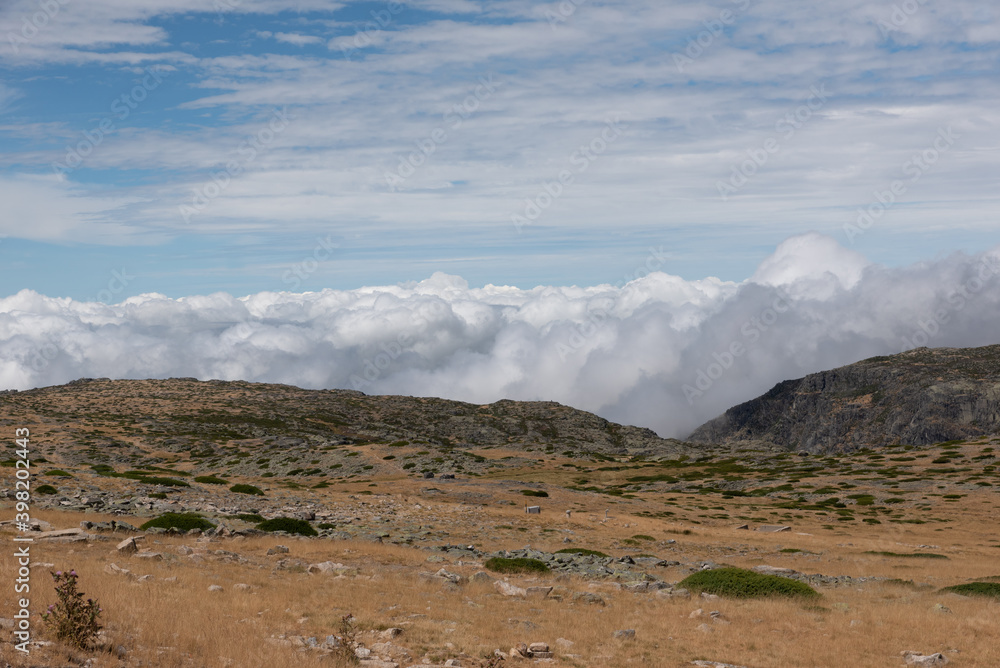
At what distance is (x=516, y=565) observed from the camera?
1057 inches

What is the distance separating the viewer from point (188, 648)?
12766mm

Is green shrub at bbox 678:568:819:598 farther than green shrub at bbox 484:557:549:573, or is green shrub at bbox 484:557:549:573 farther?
green shrub at bbox 484:557:549:573

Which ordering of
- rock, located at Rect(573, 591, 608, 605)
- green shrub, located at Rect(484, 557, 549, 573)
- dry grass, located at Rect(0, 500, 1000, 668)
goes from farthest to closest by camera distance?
1. green shrub, located at Rect(484, 557, 549, 573)
2. rock, located at Rect(573, 591, 608, 605)
3. dry grass, located at Rect(0, 500, 1000, 668)

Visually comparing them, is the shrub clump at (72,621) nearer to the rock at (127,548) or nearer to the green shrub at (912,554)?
the rock at (127,548)

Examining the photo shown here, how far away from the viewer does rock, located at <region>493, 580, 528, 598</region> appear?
71.0 feet

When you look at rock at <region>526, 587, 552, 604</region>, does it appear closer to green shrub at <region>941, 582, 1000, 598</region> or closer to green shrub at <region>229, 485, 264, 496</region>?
green shrub at <region>941, 582, 1000, 598</region>

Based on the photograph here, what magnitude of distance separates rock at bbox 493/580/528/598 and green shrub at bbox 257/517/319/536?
13.8 metres

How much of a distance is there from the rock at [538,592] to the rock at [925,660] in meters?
9.94

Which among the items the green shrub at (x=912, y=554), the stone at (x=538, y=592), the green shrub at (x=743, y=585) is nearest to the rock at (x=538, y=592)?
the stone at (x=538, y=592)

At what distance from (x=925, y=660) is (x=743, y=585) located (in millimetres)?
8168

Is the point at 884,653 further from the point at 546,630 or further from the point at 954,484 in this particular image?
the point at 954,484

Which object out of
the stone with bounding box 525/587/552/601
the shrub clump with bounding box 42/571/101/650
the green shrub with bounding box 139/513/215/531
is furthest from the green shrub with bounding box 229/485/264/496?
the shrub clump with bounding box 42/571/101/650

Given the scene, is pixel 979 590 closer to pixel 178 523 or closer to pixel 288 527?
pixel 288 527

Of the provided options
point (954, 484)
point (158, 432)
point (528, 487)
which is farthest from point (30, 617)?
point (158, 432)
